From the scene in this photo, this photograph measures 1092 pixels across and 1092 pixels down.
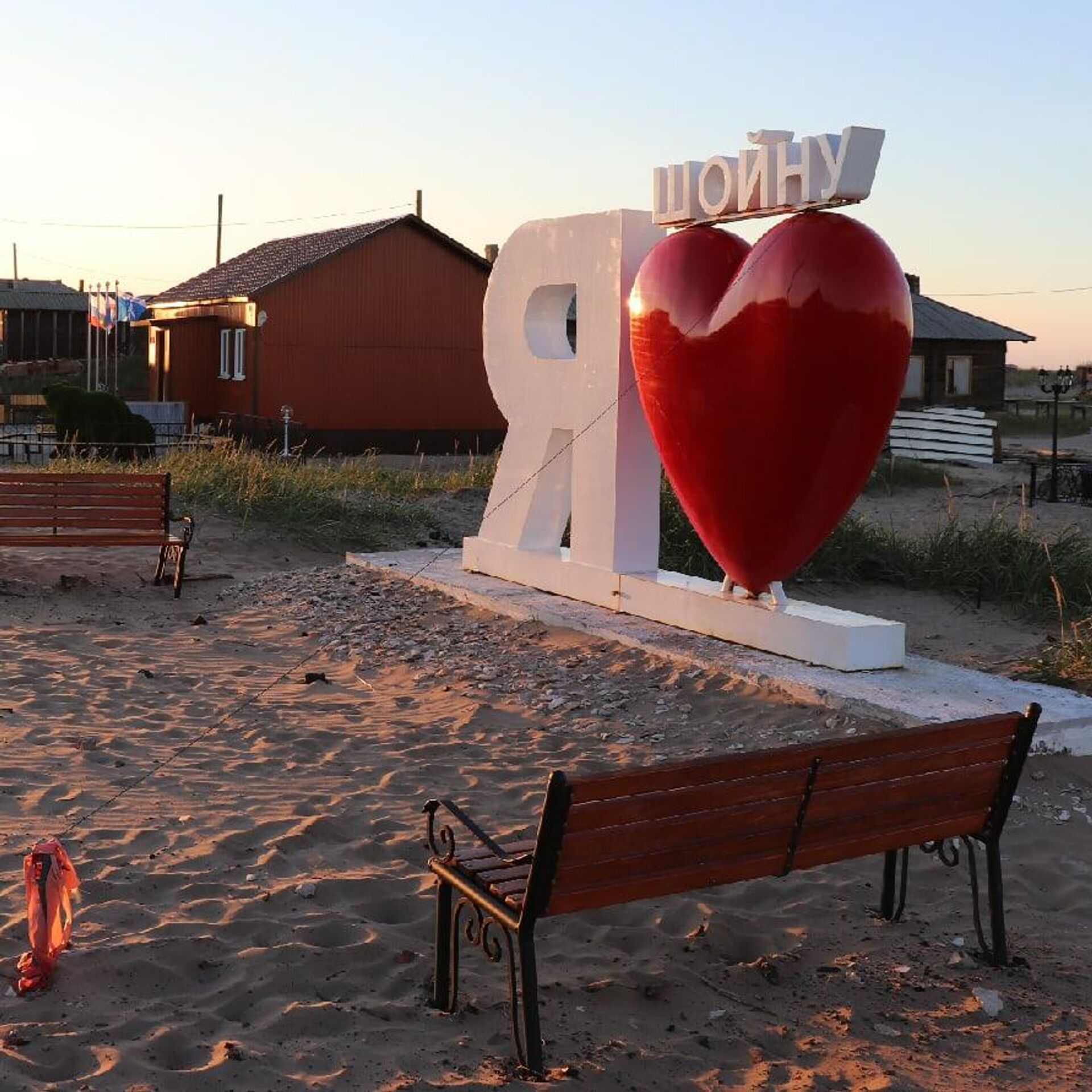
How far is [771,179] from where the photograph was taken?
8.27 meters

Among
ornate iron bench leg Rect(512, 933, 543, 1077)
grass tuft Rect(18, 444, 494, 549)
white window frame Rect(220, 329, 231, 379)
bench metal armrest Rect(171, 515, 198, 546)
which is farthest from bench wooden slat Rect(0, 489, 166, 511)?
white window frame Rect(220, 329, 231, 379)

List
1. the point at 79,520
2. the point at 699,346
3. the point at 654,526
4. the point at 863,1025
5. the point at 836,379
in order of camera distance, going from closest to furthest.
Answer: the point at 863,1025 → the point at 836,379 → the point at 699,346 → the point at 654,526 → the point at 79,520

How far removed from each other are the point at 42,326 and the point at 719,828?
2062 inches

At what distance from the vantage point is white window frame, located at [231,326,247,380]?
2880 cm

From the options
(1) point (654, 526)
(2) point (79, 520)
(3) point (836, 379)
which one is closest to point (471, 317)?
(2) point (79, 520)

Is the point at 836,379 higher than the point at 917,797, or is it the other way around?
the point at 836,379

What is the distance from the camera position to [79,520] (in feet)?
40.5

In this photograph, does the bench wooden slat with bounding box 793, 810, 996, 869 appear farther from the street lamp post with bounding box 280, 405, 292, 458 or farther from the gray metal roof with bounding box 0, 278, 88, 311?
the gray metal roof with bounding box 0, 278, 88, 311

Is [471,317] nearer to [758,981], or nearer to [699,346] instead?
[699,346]

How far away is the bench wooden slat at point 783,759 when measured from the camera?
4074 mm

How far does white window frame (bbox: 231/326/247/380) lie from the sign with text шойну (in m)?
20.6

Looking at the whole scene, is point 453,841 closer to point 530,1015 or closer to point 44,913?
point 530,1015

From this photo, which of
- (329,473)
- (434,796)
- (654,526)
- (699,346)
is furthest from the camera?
(329,473)

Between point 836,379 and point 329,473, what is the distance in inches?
435
